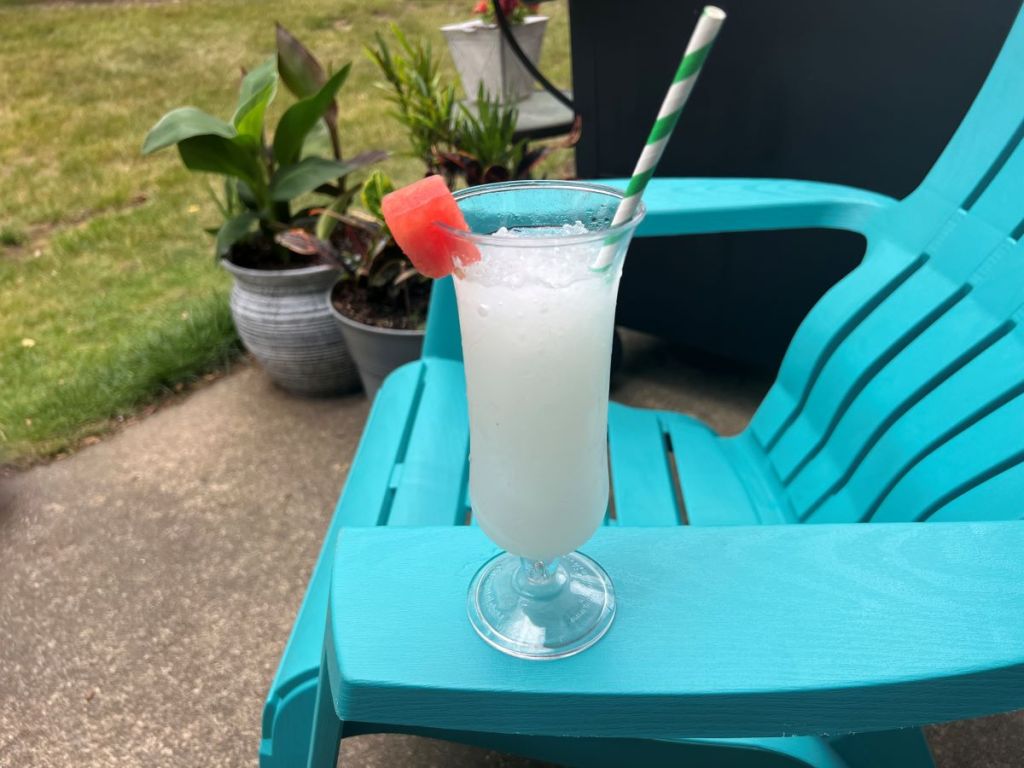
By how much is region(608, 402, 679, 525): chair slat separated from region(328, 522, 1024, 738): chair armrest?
54 cm

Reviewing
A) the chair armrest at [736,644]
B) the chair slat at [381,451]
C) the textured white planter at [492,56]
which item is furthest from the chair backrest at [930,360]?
the textured white planter at [492,56]

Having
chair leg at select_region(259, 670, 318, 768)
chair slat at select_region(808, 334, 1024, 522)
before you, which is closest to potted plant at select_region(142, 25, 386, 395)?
chair leg at select_region(259, 670, 318, 768)

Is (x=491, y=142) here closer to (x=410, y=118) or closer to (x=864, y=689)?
(x=410, y=118)

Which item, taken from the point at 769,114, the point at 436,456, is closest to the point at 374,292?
the point at 436,456

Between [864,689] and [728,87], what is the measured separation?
1.67 meters

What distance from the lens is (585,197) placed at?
88 cm

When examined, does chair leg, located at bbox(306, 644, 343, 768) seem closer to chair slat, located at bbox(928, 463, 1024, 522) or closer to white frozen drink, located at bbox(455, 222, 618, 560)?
white frozen drink, located at bbox(455, 222, 618, 560)

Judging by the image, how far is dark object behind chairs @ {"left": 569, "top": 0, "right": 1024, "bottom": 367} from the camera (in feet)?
5.83

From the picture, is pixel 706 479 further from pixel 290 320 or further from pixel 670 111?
pixel 290 320

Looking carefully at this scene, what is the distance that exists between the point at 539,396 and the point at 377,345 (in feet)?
4.92

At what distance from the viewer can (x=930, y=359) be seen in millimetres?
1405

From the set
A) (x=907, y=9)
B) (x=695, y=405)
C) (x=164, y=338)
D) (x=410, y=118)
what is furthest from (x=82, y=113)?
(x=907, y=9)

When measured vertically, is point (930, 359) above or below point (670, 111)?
below

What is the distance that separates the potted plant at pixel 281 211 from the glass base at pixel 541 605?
1.57 m
